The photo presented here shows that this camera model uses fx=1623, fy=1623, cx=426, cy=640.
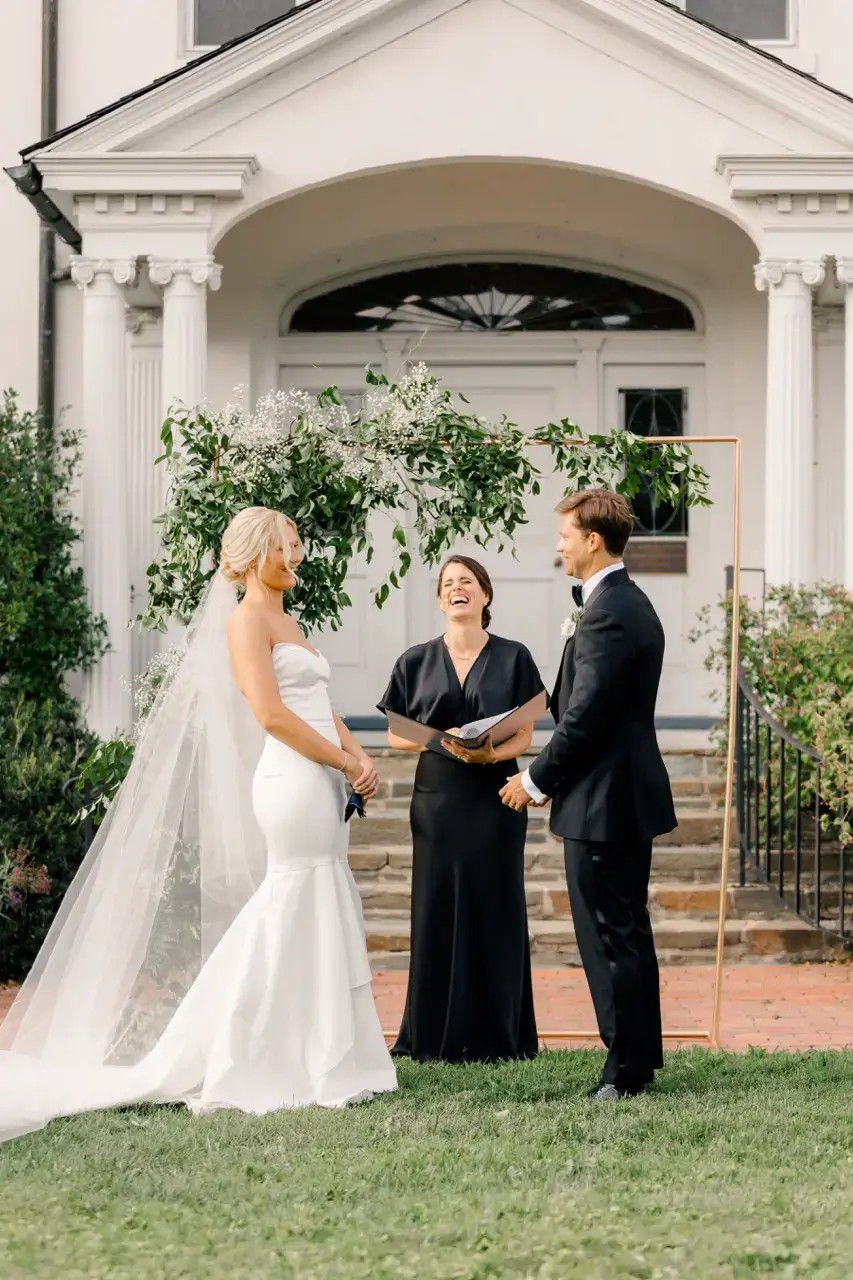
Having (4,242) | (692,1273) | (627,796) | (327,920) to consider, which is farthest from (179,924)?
(4,242)

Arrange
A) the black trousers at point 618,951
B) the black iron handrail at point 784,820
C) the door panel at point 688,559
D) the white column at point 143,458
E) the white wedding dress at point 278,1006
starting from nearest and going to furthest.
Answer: the white wedding dress at point 278,1006
the black trousers at point 618,951
the black iron handrail at point 784,820
the white column at point 143,458
the door panel at point 688,559

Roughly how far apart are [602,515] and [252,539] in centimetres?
123

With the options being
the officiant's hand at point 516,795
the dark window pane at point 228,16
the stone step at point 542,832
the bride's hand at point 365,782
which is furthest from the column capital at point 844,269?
the bride's hand at point 365,782

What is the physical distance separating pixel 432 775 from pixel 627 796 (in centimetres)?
108

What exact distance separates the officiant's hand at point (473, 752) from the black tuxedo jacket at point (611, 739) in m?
0.57

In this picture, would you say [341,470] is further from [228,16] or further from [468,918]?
[228,16]

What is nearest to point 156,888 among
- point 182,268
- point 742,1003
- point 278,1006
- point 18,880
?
point 278,1006

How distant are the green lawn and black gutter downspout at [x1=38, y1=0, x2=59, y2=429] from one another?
735 centimetres

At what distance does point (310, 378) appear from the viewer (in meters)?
12.1

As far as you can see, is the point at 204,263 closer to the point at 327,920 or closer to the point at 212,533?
the point at 212,533

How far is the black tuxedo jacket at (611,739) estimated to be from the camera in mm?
5539

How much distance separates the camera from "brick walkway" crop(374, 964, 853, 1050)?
707cm

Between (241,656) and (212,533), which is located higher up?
(212,533)

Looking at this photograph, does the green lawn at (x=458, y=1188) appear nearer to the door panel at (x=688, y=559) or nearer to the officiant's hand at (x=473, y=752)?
the officiant's hand at (x=473, y=752)
